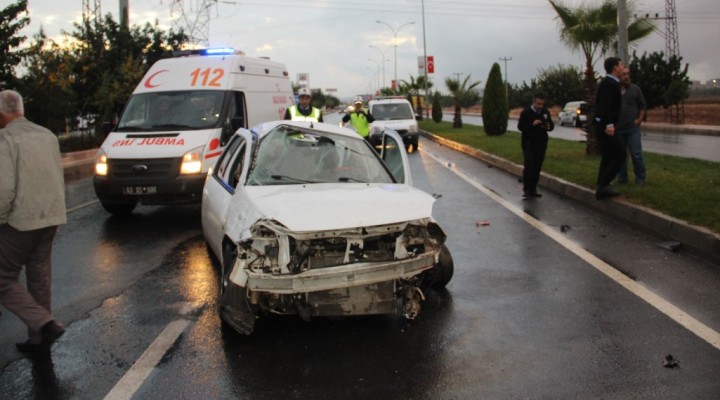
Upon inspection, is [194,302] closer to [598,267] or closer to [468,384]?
[468,384]

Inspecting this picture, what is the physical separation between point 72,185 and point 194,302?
10.9m

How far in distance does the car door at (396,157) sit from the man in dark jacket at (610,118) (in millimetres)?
3808

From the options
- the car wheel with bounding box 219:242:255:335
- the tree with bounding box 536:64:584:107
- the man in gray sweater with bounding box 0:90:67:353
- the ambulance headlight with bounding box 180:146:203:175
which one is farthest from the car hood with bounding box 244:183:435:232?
the tree with bounding box 536:64:584:107

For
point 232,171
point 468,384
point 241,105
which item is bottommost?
point 468,384

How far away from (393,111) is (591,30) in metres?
10.0

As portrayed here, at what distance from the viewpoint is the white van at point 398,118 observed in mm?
23016

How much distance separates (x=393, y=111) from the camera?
81.4 ft

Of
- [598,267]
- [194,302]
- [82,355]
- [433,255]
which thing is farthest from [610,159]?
[82,355]

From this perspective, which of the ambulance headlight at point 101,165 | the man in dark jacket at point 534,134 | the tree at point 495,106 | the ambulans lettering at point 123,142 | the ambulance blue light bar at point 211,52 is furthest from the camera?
the tree at point 495,106

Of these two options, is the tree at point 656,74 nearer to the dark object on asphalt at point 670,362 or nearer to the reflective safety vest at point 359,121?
the reflective safety vest at point 359,121

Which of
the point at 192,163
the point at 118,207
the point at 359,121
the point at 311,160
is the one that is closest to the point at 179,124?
the point at 192,163

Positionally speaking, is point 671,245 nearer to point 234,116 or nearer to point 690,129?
point 234,116

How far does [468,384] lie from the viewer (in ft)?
12.5

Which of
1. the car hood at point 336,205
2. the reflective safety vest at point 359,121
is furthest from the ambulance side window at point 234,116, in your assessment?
the car hood at point 336,205
